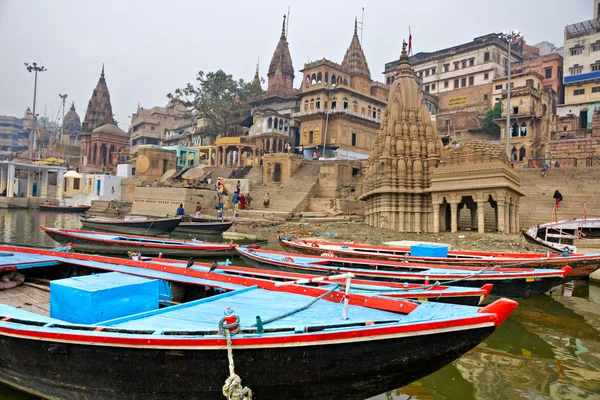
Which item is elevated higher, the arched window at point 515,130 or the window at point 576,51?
the window at point 576,51

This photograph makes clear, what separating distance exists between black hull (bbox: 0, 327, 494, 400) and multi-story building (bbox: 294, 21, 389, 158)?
38692 mm

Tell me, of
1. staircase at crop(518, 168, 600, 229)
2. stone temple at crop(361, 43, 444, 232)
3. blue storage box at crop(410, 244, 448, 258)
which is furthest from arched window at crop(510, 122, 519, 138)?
blue storage box at crop(410, 244, 448, 258)

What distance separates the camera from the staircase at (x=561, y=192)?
69.8 feet

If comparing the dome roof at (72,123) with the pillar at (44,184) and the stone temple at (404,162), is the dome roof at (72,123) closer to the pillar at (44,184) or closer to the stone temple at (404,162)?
the pillar at (44,184)

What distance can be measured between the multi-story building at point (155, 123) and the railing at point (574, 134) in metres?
58.4

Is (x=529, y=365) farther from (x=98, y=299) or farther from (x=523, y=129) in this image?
(x=523, y=129)

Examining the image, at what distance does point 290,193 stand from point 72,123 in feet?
288

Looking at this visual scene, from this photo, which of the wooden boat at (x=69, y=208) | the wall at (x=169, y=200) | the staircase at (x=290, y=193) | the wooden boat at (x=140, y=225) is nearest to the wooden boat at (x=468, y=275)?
the wooden boat at (x=140, y=225)

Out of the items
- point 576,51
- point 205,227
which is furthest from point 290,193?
point 576,51

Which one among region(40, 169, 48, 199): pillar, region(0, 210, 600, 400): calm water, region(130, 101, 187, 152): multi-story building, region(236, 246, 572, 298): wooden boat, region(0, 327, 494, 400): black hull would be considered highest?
region(130, 101, 187, 152): multi-story building

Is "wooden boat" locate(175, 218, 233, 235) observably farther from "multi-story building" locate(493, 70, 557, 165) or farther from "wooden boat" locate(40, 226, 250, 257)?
"multi-story building" locate(493, 70, 557, 165)

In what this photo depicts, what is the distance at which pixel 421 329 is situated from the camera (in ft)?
12.5

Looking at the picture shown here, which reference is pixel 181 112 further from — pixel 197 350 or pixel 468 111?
pixel 197 350

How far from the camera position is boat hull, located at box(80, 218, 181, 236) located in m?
21.2
